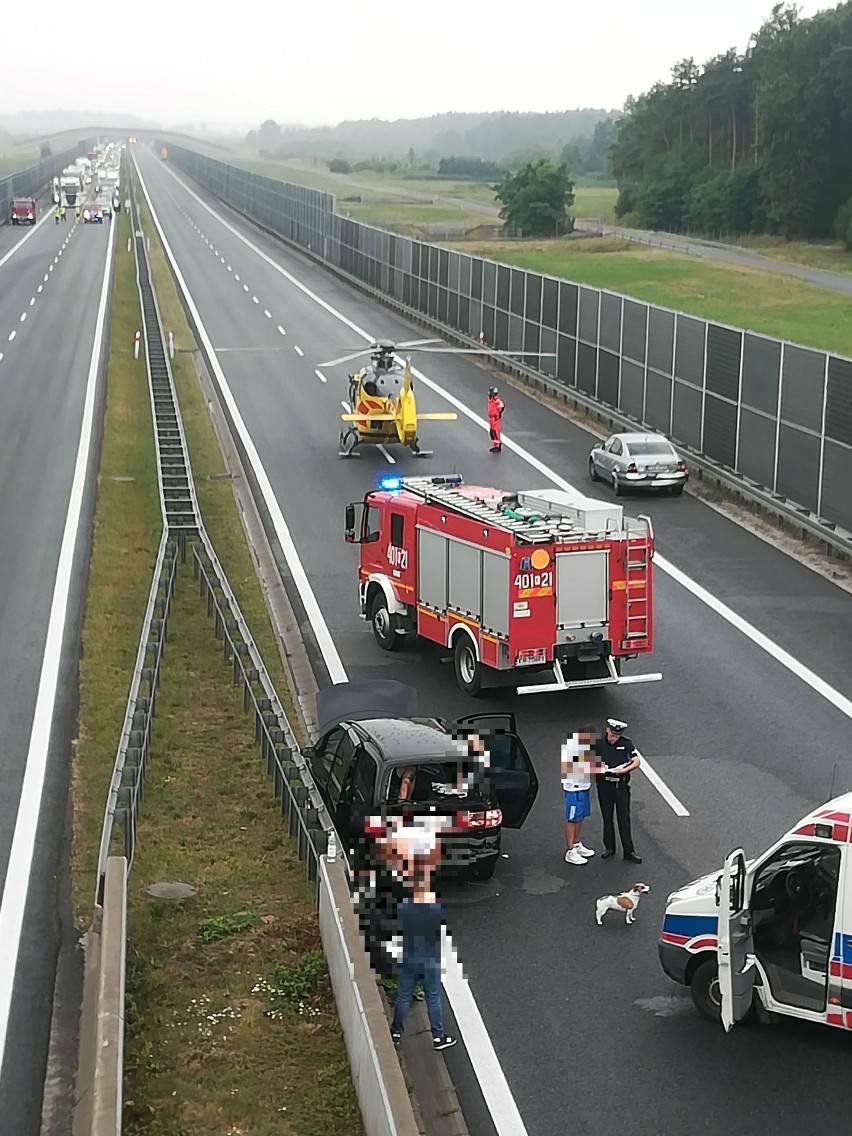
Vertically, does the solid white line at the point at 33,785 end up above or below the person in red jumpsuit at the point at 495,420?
below

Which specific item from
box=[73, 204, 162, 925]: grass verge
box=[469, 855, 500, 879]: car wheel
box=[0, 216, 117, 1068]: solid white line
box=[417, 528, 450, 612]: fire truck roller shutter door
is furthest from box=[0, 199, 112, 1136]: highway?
box=[417, 528, 450, 612]: fire truck roller shutter door

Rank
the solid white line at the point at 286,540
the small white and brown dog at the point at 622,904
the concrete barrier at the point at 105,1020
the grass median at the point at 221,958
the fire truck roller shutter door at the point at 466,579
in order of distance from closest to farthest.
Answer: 1. the concrete barrier at the point at 105,1020
2. the grass median at the point at 221,958
3. the small white and brown dog at the point at 622,904
4. the fire truck roller shutter door at the point at 466,579
5. the solid white line at the point at 286,540

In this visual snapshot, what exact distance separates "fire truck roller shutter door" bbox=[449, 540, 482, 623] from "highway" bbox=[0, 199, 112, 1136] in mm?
5238

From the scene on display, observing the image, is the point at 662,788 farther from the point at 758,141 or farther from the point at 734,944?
the point at 758,141

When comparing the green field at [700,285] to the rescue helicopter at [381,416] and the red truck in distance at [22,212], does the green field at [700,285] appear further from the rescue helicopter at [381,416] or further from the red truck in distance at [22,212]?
the red truck in distance at [22,212]

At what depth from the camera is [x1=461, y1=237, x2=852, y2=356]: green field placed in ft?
246

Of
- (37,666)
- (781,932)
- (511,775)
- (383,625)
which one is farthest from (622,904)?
(37,666)

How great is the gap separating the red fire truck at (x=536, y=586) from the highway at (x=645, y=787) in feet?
2.07

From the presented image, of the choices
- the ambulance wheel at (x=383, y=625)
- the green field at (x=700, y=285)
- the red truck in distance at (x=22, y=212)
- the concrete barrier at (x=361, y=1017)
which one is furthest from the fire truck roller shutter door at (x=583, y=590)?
the red truck in distance at (x=22, y=212)

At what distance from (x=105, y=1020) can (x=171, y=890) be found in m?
3.95

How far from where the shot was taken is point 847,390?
95.3 ft

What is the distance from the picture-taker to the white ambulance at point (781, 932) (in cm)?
1141

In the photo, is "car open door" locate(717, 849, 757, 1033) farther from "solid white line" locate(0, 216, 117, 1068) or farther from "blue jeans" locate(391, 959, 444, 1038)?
"solid white line" locate(0, 216, 117, 1068)

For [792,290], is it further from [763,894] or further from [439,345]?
[763,894]
